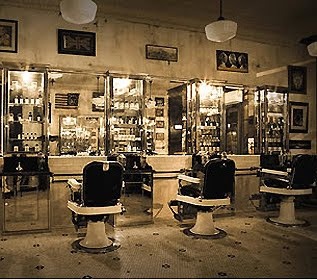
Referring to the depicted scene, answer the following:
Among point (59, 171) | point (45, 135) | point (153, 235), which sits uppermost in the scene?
point (45, 135)

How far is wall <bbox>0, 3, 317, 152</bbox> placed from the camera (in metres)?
5.04

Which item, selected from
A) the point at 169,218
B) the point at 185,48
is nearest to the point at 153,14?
the point at 185,48

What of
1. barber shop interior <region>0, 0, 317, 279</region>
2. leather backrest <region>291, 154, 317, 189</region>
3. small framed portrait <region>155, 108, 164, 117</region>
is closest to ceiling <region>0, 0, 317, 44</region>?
barber shop interior <region>0, 0, 317, 279</region>

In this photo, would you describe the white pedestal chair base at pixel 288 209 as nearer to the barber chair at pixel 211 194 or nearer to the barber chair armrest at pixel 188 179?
the barber chair at pixel 211 194

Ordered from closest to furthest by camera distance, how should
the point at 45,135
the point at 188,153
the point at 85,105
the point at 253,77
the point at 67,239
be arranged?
the point at 67,239
the point at 45,135
the point at 85,105
the point at 188,153
the point at 253,77

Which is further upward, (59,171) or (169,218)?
(59,171)

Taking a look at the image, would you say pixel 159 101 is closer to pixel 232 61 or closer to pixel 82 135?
pixel 82 135

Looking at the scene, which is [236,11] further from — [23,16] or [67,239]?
[67,239]

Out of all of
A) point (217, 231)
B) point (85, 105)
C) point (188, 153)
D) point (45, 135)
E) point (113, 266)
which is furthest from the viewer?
point (188, 153)

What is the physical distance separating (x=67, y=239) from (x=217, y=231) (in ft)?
5.96

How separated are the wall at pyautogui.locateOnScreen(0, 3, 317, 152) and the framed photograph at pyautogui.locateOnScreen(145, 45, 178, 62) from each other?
0.06 metres

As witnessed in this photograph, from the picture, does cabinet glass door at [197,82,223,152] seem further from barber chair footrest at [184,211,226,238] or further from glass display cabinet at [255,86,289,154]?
barber chair footrest at [184,211,226,238]

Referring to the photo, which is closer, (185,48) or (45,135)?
(45,135)

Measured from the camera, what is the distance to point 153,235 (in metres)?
4.48
